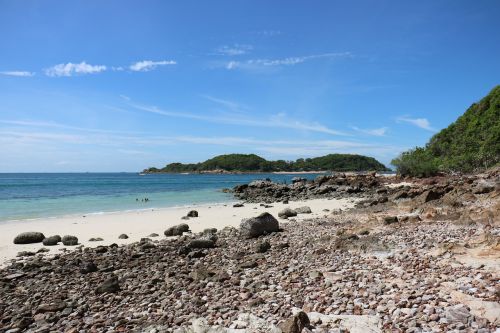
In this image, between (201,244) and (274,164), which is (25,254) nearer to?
(201,244)

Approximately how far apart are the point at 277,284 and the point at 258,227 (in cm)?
660

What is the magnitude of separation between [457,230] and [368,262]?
398cm

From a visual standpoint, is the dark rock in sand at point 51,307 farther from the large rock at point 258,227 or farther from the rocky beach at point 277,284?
the large rock at point 258,227

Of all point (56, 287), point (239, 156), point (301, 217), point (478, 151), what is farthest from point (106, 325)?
point (239, 156)

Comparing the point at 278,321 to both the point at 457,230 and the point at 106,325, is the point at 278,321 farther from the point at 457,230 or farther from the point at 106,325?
the point at 457,230

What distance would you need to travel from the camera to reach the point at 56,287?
8977 millimetres

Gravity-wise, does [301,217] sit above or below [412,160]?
below

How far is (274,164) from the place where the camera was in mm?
190750

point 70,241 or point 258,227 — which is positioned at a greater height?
point 258,227

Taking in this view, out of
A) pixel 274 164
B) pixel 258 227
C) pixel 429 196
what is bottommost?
pixel 258 227

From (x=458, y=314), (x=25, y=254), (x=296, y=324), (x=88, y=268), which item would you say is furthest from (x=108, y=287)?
(x=458, y=314)

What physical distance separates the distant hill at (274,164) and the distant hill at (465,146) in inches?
4380

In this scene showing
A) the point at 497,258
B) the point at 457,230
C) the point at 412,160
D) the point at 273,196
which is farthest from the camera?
the point at 412,160

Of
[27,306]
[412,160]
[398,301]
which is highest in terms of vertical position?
[412,160]
